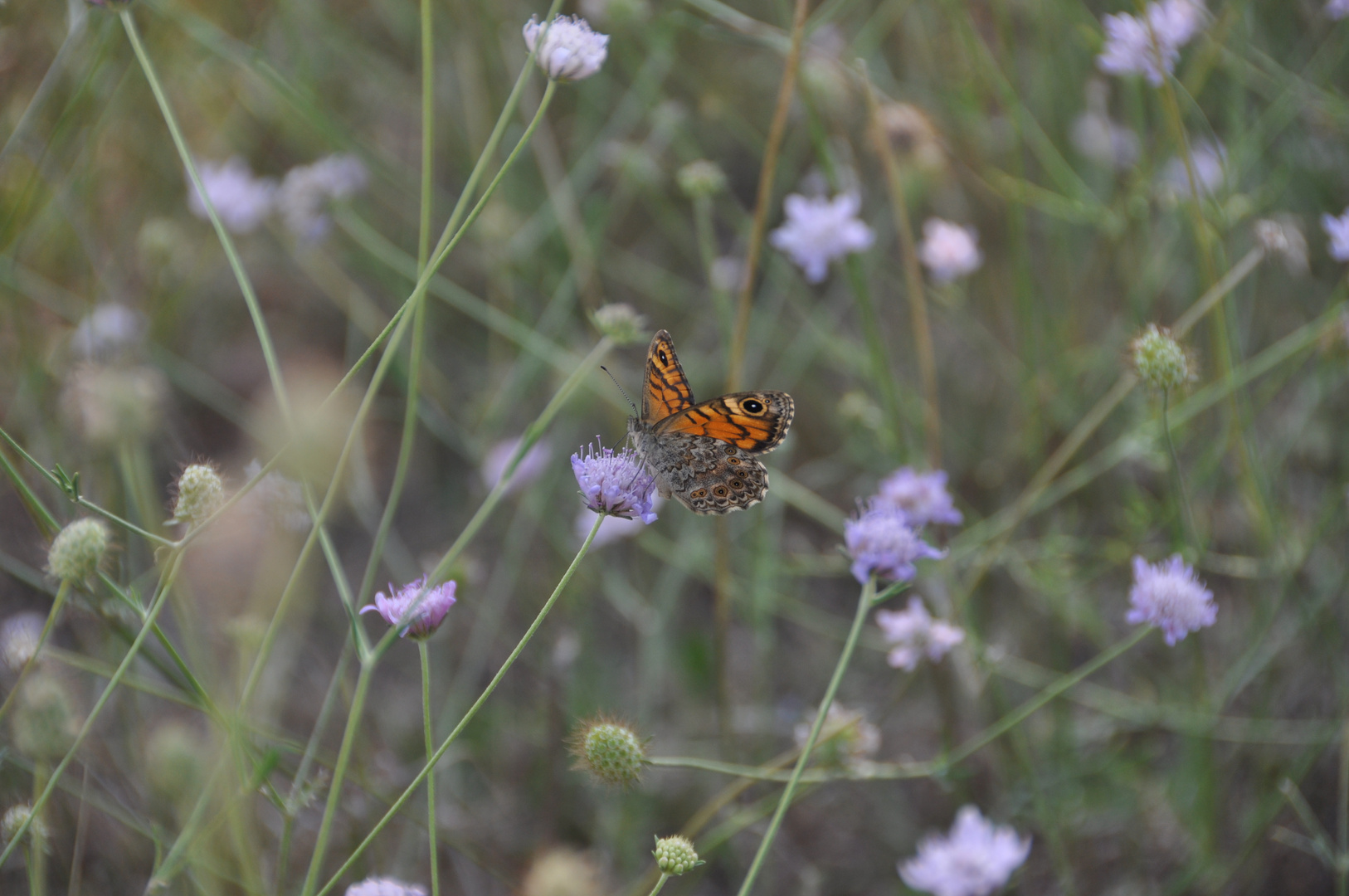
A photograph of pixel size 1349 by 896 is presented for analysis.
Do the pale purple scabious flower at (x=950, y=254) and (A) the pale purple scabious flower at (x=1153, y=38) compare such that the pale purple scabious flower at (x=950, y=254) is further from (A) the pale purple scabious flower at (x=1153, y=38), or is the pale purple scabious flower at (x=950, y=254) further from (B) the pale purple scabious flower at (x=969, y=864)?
(B) the pale purple scabious flower at (x=969, y=864)

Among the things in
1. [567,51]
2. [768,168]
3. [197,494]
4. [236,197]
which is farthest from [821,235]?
[236,197]

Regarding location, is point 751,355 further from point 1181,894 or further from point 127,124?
point 127,124

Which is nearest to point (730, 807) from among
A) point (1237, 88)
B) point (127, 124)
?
point (1237, 88)

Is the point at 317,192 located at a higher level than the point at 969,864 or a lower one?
higher

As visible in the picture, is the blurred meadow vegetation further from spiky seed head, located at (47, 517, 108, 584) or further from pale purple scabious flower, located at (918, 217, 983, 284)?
spiky seed head, located at (47, 517, 108, 584)

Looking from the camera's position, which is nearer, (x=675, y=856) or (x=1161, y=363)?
(x=675, y=856)

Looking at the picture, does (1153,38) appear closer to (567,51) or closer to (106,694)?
(567,51)
